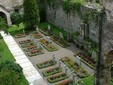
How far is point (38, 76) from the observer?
2253cm

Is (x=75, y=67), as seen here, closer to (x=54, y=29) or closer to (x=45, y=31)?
(x=45, y=31)

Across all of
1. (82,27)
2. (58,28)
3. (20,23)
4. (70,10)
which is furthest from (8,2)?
(82,27)

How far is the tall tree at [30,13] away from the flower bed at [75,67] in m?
11.0

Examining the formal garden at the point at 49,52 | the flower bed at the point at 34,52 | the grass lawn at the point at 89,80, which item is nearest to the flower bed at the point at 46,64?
the formal garden at the point at 49,52

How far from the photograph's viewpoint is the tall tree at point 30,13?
3395 centimetres

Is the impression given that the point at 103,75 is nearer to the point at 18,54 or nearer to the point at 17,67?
the point at 17,67

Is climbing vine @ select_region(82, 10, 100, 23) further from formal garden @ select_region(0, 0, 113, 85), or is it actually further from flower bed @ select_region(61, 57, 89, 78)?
flower bed @ select_region(61, 57, 89, 78)

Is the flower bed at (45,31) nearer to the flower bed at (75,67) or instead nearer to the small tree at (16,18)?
the small tree at (16,18)

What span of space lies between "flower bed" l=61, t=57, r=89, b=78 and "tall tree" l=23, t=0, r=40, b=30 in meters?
11.0

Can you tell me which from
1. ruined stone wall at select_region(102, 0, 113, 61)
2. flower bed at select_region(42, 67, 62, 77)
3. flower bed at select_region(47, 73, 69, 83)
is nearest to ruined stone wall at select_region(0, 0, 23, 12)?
flower bed at select_region(42, 67, 62, 77)

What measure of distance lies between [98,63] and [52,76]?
832cm

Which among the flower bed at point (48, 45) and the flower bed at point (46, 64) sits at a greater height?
the flower bed at point (48, 45)

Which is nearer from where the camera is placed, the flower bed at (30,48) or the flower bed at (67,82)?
the flower bed at (67,82)

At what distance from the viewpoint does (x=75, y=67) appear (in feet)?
76.6
